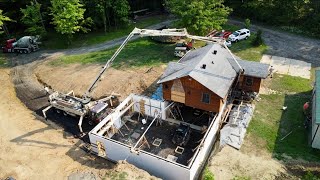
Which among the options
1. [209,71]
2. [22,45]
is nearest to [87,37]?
[22,45]

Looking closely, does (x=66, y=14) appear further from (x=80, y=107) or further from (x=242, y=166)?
(x=242, y=166)

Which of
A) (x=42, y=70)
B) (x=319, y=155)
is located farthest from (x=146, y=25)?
(x=319, y=155)

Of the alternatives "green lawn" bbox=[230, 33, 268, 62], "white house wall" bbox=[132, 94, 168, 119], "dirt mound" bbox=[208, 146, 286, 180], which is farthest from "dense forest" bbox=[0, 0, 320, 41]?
"dirt mound" bbox=[208, 146, 286, 180]

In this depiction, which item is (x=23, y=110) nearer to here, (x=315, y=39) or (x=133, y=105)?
(x=133, y=105)

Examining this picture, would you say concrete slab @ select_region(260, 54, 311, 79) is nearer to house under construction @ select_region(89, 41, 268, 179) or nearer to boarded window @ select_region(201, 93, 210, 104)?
house under construction @ select_region(89, 41, 268, 179)

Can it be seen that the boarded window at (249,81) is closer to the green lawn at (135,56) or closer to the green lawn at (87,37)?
the green lawn at (135,56)

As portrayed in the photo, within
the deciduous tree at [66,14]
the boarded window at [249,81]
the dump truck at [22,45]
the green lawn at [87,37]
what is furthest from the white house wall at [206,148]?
the dump truck at [22,45]
